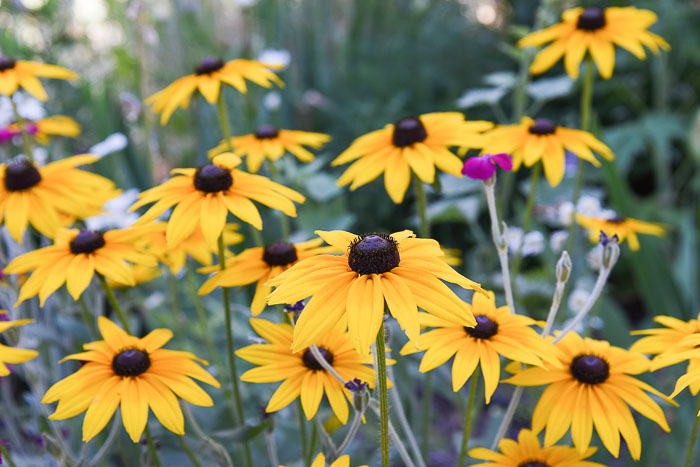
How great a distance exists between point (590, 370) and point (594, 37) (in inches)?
26.3

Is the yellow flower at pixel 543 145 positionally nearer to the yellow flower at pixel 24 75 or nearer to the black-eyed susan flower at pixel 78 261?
the black-eyed susan flower at pixel 78 261

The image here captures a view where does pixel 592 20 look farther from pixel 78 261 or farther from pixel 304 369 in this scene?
pixel 78 261

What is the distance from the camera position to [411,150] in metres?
0.95

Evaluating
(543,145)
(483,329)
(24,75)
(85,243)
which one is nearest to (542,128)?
(543,145)

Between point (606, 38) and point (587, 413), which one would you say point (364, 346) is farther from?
point (606, 38)

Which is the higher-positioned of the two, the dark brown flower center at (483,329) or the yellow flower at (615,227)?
the dark brown flower center at (483,329)

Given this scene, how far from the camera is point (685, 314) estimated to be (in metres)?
1.58

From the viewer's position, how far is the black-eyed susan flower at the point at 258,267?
812mm

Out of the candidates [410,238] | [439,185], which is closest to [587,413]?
[410,238]

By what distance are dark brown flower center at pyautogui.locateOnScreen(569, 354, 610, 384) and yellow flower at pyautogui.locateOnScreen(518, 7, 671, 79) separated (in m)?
0.55

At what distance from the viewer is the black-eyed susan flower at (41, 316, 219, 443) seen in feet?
2.22

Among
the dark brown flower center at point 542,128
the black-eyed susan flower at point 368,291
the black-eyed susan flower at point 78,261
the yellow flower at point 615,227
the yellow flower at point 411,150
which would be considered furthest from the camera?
the yellow flower at point 615,227

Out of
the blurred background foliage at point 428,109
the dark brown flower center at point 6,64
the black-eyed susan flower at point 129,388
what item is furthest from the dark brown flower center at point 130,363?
the dark brown flower center at point 6,64

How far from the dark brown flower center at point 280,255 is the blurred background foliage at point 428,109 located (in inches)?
17.8
